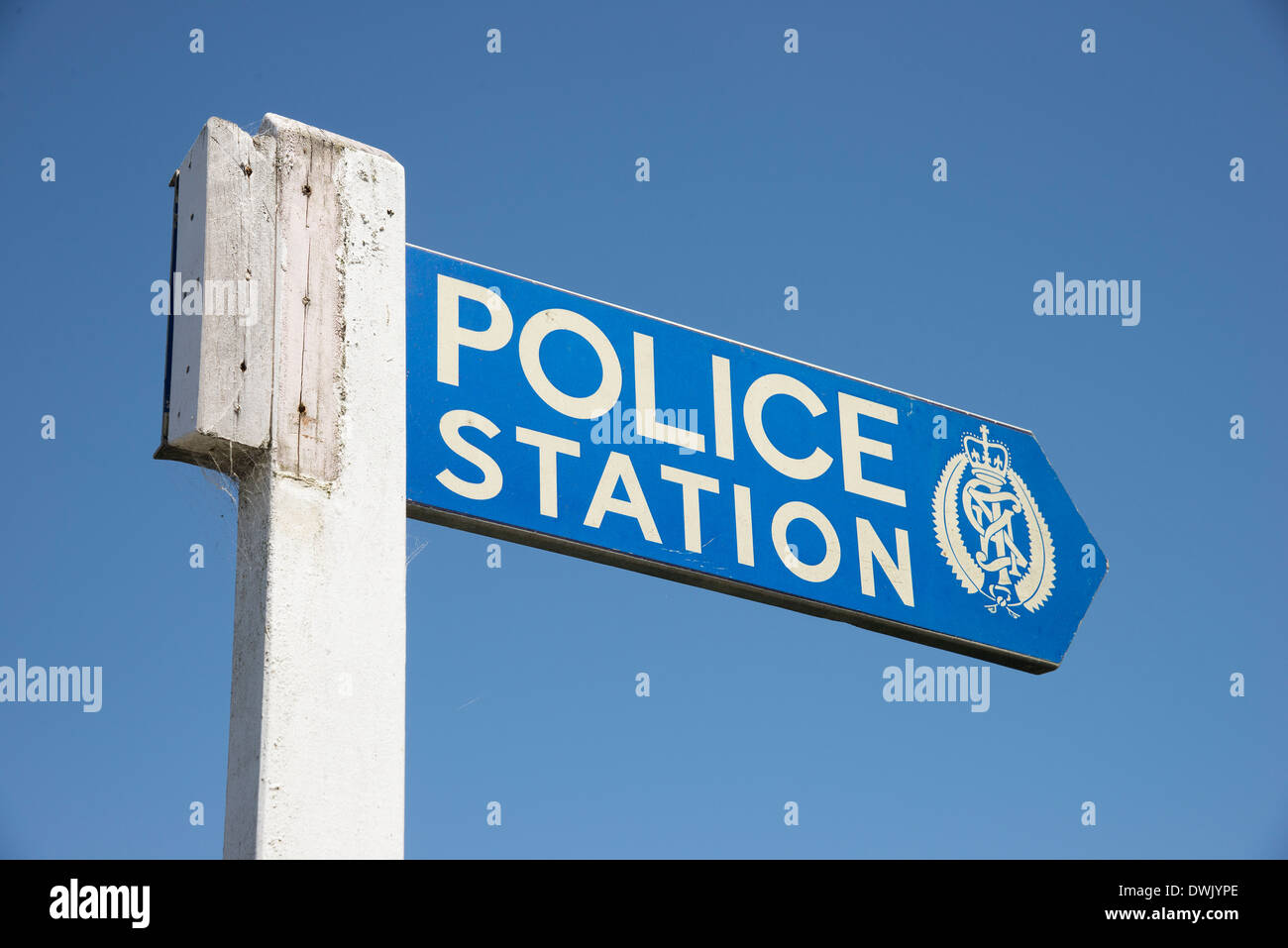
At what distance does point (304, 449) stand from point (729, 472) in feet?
3.57

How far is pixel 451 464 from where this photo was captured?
306 centimetres

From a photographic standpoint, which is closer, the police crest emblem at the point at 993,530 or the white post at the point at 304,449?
the white post at the point at 304,449

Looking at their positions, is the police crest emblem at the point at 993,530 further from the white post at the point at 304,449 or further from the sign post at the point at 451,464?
the white post at the point at 304,449

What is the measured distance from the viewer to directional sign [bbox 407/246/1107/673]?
10.3 ft

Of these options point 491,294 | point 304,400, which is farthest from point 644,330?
point 304,400

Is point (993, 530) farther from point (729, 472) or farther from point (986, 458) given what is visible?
point (729, 472)

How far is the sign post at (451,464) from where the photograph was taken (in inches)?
103
